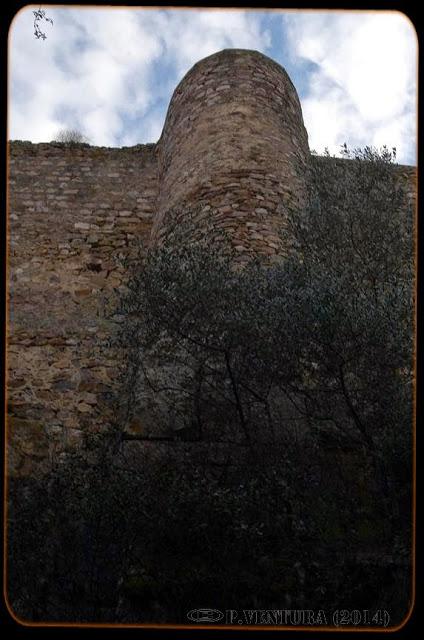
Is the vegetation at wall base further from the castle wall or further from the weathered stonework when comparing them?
the weathered stonework

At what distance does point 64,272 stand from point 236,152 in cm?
249

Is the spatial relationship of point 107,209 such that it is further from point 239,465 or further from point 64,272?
point 239,465

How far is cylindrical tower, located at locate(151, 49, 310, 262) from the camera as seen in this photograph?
7.61 m

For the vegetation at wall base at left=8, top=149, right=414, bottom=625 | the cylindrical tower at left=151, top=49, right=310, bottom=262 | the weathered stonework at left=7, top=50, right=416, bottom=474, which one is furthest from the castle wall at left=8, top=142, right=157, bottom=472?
the vegetation at wall base at left=8, top=149, right=414, bottom=625

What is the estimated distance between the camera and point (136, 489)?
474cm

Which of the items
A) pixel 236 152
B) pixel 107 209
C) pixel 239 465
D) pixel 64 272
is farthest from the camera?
pixel 107 209

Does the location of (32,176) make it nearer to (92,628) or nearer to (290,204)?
(290,204)

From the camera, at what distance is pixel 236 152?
8.17 metres

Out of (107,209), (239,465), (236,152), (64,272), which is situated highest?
(236,152)

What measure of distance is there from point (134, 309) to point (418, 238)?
2713 millimetres

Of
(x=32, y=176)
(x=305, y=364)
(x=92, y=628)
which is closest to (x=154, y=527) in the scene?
(x=92, y=628)

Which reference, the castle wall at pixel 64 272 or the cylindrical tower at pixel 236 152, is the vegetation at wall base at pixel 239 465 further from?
the cylindrical tower at pixel 236 152

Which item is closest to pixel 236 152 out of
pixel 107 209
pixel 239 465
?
pixel 107 209

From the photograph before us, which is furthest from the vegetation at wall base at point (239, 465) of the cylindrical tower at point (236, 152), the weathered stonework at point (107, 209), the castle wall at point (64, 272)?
the cylindrical tower at point (236, 152)
